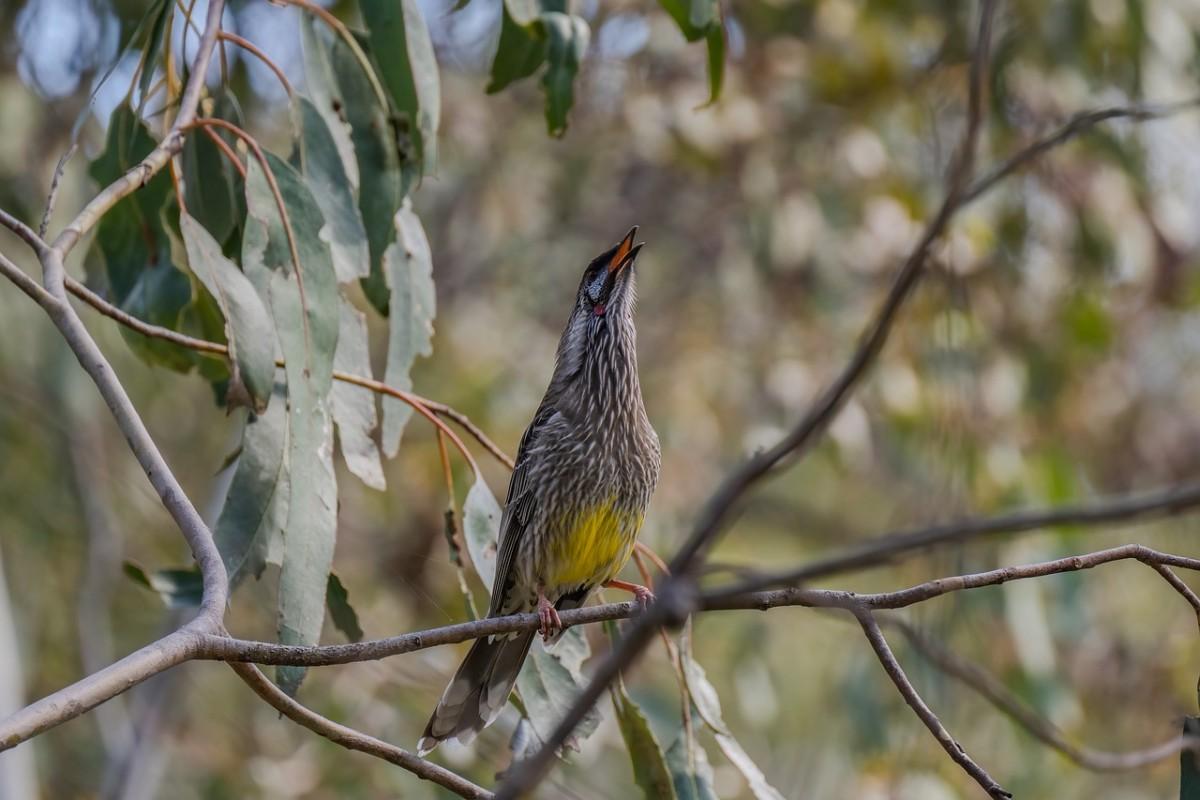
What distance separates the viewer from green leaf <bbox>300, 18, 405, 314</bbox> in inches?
124

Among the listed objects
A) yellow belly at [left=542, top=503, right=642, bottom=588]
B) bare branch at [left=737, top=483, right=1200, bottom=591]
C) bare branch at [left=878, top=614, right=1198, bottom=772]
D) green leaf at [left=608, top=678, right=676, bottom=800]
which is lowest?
bare branch at [left=737, top=483, right=1200, bottom=591]

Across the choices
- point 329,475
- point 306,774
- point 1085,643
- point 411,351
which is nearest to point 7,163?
point 411,351

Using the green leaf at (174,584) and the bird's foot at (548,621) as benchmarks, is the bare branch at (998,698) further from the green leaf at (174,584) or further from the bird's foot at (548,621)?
the green leaf at (174,584)

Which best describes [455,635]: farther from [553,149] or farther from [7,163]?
[553,149]

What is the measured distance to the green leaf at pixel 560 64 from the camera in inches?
122

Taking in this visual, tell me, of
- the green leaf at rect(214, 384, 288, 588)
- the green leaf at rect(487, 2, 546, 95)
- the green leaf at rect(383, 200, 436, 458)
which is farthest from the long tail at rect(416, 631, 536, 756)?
the green leaf at rect(487, 2, 546, 95)

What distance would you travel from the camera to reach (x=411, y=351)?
10.6ft

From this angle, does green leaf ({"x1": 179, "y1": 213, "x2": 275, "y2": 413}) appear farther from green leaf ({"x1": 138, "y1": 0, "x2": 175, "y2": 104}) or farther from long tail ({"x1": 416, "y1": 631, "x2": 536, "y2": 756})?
long tail ({"x1": 416, "y1": 631, "x2": 536, "y2": 756})

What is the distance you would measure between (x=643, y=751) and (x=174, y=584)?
1025 millimetres

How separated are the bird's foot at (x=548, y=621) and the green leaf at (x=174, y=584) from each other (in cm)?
64

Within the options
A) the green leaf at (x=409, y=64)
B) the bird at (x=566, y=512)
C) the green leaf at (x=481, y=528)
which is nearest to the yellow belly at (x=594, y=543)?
the bird at (x=566, y=512)

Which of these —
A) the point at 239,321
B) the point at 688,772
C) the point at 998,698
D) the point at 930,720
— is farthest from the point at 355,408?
the point at 998,698

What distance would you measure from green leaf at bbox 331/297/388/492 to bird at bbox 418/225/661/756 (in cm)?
50

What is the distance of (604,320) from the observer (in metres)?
3.76
